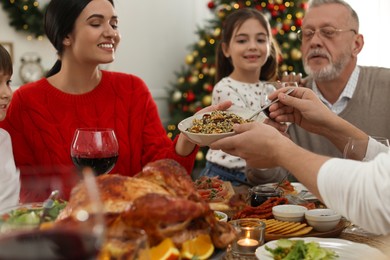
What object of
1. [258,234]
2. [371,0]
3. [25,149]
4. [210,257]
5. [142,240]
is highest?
[371,0]

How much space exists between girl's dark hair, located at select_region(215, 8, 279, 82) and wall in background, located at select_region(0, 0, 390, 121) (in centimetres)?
142

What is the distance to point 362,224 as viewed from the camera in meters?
1.02

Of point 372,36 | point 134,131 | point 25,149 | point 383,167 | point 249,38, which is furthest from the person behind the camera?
point 372,36

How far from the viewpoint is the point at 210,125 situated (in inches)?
A: 56.8

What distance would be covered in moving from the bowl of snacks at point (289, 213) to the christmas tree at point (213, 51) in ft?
11.4

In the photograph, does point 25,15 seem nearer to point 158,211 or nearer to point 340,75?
point 340,75

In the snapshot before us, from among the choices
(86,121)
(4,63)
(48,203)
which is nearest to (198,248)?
(48,203)

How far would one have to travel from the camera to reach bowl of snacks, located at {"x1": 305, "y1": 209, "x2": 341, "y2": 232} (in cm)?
126

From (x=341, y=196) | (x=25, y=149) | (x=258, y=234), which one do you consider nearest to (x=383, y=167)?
(x=341, y=196)

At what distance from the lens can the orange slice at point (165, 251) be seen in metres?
0.71

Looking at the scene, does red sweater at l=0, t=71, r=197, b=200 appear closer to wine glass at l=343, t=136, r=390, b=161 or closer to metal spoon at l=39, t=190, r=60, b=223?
wine glass at l=343, t=136, r=390, b=161

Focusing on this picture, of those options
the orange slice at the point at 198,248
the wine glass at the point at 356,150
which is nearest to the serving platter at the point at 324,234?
the wine glass at the point at 356,150

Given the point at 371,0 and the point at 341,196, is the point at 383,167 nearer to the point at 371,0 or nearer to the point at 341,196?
the point at 341,196

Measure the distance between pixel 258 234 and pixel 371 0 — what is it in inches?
163
